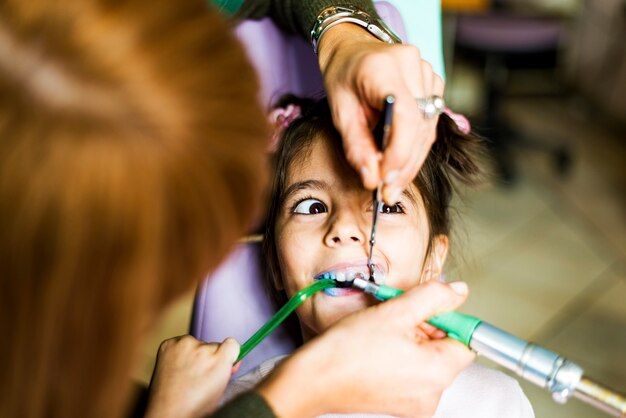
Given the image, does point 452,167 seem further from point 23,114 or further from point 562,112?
point 562,112

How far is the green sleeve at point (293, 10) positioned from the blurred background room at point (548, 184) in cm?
50

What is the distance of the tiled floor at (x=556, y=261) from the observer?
1911 millimetres

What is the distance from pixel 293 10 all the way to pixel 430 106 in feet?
1.36

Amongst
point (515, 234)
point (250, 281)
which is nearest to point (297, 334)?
point (250, 281)

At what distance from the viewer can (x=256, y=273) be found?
1203mm

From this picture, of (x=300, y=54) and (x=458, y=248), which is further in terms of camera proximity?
(x=458, y=248)

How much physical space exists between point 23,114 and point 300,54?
85 centimetres

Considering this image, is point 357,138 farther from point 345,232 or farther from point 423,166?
point 423,166

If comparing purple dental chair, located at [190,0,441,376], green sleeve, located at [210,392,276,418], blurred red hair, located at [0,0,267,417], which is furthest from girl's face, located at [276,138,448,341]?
blurred red hair, located at [0,0,267,417]

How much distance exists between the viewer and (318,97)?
122 cm

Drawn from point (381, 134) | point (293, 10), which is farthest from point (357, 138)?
point (293, 10)

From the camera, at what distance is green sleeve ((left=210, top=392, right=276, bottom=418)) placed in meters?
0.65

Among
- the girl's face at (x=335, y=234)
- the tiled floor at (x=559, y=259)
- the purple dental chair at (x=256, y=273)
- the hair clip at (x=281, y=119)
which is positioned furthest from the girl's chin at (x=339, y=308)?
the tiled floor at (x=559, y=259)

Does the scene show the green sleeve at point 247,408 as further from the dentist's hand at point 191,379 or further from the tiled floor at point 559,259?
the tiled floor at point 559,259
